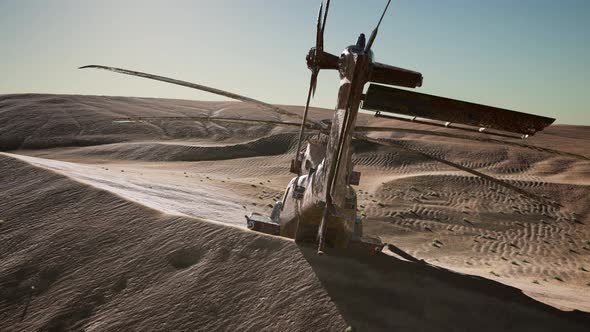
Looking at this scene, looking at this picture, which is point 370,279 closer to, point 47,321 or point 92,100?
point 47,321

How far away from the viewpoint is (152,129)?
126 feet

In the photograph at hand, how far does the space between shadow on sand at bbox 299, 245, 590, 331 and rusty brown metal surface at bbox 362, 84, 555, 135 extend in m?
2.91

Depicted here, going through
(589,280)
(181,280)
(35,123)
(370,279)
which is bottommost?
(35,123)

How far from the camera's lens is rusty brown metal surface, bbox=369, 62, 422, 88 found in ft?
14.5

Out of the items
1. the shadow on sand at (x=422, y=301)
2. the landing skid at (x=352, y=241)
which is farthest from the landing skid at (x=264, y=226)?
the shadow on sand at (x=422, y=301)

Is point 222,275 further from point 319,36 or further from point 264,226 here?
point 319,36

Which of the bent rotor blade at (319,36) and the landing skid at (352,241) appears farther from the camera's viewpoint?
the landing skid at (352,241)

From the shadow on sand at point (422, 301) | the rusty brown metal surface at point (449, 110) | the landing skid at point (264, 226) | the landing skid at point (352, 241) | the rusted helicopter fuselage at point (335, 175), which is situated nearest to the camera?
the rusted helicopter fuselage at point (335, 175)

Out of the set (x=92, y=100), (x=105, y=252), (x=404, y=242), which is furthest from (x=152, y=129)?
(x=105, y=252)

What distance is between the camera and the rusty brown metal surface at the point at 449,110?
4.30 meters

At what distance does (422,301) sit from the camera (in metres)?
6.01

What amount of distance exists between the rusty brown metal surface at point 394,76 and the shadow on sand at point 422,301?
10.5 feet

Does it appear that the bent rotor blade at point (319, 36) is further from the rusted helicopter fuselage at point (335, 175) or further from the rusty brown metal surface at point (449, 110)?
the rusty brown metal surface at point (449, 110)

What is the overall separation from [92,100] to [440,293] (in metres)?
53.1
